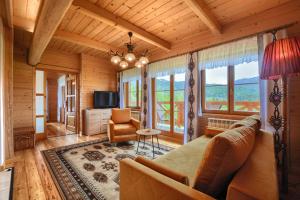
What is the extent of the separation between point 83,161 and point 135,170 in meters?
1.97

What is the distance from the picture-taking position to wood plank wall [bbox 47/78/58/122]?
7.52 meters

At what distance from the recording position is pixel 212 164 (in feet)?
2.72

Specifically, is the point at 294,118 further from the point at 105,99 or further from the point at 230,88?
the point at 105,99

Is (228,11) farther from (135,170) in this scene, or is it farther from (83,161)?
(83,161)

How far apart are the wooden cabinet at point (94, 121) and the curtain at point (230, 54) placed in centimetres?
335

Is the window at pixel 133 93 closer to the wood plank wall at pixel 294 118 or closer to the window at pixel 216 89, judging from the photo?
the window at pixel 216 89

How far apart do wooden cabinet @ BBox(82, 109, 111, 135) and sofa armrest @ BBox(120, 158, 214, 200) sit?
3730 mm

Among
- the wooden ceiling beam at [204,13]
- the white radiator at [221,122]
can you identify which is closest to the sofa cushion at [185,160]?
the white radiator at [221,122]

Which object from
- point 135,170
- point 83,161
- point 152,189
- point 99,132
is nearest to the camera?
point 152,189

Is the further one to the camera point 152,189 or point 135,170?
point 135,170

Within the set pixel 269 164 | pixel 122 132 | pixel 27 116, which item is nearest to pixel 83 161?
pixel 122 132

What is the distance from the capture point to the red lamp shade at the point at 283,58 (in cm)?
154

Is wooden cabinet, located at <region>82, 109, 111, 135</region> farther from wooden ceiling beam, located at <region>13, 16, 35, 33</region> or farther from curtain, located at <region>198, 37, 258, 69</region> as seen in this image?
curtain, located at <region>198, 37, 258, 69</region>

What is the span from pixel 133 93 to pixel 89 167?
330cm
